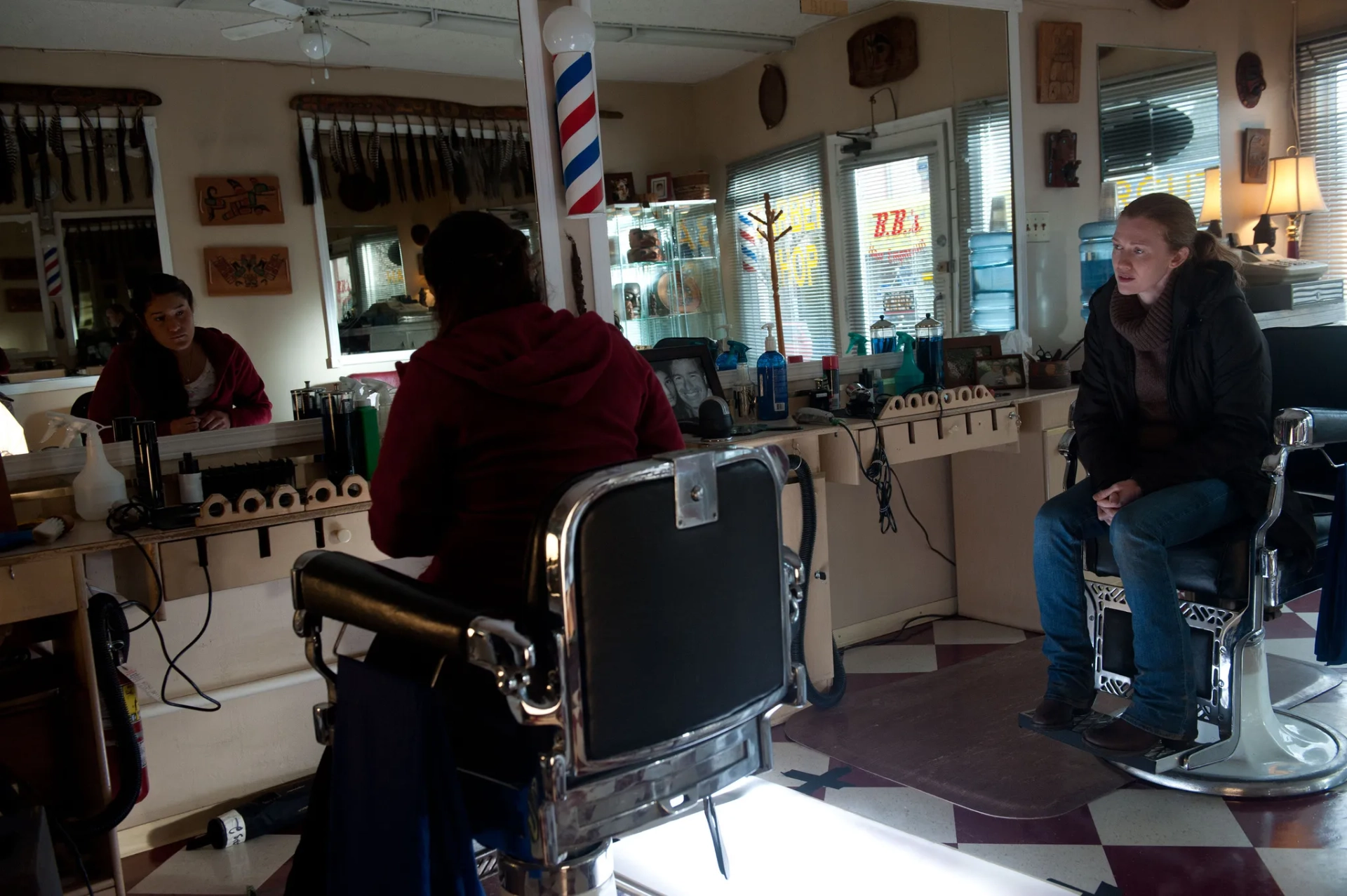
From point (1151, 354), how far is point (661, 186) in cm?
143

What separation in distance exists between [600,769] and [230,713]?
1.73 m

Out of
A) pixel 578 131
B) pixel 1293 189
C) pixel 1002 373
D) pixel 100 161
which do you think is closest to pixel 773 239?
pixel 578 131

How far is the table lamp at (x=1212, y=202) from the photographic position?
181 inches

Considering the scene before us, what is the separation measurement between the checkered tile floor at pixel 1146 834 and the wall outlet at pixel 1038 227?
1.97 metres

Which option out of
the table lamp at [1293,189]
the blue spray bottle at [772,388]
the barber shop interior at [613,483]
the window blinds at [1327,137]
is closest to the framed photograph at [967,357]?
the barber shop interior at [613,483]

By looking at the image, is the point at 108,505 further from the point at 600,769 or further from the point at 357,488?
the point at 600,769

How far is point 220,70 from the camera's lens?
250 cm

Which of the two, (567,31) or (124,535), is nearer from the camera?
(124,535)

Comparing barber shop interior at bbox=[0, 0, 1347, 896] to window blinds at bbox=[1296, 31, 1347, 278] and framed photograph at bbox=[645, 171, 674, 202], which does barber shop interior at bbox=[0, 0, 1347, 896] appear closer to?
framed photograph at bbox=[645, 171, 674, 202]

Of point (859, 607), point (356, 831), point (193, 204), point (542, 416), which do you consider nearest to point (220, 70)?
point (193, 204)

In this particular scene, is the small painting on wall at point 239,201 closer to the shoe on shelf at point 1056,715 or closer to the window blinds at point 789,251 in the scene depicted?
the window blinds at point 789,251

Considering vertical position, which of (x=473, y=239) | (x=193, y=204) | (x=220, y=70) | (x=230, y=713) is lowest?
(x=230, y=713)

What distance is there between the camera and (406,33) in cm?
273

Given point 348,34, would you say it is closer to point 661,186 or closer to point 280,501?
point 661,186
